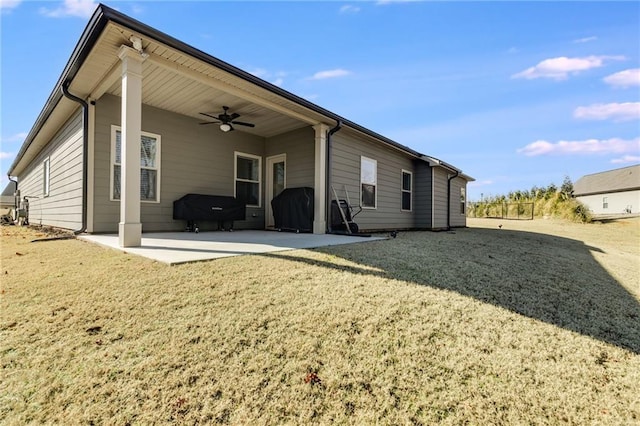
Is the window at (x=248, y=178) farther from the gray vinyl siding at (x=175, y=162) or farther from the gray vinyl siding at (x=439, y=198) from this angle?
the gray vinyl siding at (x=439, y=198)

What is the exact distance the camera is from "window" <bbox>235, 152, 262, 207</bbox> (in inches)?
298

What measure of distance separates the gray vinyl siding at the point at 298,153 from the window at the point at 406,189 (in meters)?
4.00

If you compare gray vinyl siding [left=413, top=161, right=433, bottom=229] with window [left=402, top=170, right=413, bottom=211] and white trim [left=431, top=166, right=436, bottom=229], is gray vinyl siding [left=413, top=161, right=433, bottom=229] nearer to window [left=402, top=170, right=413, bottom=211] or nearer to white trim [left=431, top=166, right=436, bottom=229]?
white trim [left=431, top=166, right=436, bottom=229]

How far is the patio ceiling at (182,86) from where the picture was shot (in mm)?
3852

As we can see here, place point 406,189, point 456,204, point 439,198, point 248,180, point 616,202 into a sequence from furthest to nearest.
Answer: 1. point 616,202
2. point 456,204
3. point 439,198
4. point 406,189
5. point 248,180

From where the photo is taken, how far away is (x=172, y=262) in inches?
111

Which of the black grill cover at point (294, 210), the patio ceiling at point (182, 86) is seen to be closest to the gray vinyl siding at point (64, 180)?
the patio ceiling at point (182, 86)

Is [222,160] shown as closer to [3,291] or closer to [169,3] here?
→ [169,3]

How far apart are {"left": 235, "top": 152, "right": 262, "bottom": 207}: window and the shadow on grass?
4.13 metres

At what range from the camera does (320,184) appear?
21.3ft

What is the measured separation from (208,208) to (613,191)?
3613cm

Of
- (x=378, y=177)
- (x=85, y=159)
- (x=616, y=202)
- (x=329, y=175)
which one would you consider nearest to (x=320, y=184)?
(x=329, y=175)

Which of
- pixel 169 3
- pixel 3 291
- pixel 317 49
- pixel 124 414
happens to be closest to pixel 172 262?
pixel 3 291

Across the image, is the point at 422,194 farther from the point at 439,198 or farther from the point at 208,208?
the point at 208,208
